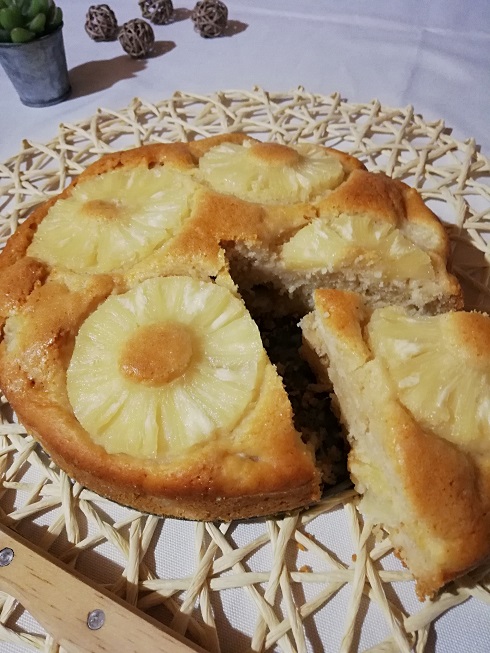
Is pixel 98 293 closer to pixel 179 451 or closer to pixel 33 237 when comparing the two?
pixel 33 237

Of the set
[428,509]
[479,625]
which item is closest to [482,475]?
[428,509]

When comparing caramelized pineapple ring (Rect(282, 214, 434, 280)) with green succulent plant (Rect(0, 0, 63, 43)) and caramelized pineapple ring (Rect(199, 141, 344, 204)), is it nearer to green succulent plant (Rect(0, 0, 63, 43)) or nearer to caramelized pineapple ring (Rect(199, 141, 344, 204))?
caramelized pineapple ring (Rect(199, 141, 344, 204))

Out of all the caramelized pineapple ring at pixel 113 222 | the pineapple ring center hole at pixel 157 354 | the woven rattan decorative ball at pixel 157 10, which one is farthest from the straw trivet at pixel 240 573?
the woven rattan decorative ball at pixel 157 10

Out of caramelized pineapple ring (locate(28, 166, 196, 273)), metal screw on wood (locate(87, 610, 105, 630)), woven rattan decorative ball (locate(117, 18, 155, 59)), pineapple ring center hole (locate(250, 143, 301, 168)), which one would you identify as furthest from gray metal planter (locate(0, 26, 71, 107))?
metal screw on wood (locate(87, 610, 105, 630))

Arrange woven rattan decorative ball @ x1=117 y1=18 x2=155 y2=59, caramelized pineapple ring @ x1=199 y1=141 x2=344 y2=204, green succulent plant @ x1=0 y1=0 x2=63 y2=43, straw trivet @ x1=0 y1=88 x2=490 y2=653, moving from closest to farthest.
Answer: straw trivet @ x1=0 y1=88 x2=490 y2=653 → caramelized pineapple ring @ x1=199 y1=141 x2=344 y2=204 → green succulent plant @ x1=0 y1=0 x2=63 y2=43 → woven rattan decorative ball @ x1=117 y1=18 x2=155 y2=59

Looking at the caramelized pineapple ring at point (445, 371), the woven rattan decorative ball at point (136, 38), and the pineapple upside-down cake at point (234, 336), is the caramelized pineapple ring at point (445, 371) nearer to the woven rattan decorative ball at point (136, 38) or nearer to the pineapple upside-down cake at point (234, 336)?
the pineapple upside-down cake at point (234, 336)

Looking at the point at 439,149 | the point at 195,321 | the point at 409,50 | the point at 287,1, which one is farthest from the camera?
the point at 287,1

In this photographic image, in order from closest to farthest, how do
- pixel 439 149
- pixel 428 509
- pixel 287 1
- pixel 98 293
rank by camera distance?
1. pixel 428 509
2. pixel 98 293
3. pixel 439 149
4. pixel 287 1
